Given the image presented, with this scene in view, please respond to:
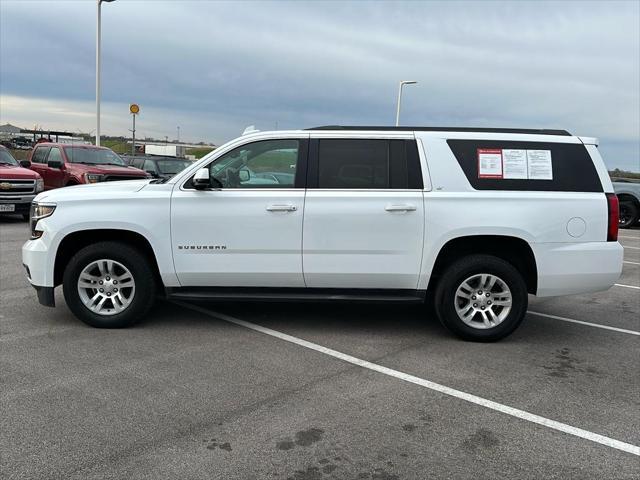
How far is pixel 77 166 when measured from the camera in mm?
14383

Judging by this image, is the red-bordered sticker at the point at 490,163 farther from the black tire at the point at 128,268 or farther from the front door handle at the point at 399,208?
the black tire at the point at 128,268

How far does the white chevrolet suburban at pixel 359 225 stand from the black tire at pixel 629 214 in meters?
14.4

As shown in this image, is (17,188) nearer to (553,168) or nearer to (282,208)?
(282,208)

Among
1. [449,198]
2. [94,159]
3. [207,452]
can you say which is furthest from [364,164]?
[94,159]

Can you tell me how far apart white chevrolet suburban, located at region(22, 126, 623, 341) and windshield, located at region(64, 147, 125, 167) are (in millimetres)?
10306

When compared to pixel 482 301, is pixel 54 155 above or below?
above

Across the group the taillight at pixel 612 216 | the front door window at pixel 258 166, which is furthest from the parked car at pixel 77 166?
the taillight at pixel 612 216

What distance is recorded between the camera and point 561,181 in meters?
5.21

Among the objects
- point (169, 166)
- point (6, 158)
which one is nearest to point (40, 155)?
point (6, 158)

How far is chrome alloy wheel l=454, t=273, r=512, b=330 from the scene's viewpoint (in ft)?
17.3

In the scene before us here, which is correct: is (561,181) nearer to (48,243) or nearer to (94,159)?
(48,243)

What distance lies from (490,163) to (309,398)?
2.77 meters

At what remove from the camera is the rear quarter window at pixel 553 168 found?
17.1ft

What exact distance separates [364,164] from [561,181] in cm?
181
